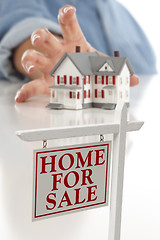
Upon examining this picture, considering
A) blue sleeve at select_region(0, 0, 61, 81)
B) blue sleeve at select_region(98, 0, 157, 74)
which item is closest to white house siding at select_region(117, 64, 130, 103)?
blue sleeve at select_region(0, 0, 61, 81)

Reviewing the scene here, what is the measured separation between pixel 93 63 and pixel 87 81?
0.18ft

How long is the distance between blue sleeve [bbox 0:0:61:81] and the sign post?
50.3 inches

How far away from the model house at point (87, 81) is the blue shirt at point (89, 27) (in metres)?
0.61

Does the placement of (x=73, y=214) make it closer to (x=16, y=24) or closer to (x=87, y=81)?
(x=87, y=81)

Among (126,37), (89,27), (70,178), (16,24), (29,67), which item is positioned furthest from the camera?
(126,37)

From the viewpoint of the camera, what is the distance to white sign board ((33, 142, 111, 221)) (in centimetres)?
34

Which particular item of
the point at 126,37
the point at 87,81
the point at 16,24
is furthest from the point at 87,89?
the point at 126,37

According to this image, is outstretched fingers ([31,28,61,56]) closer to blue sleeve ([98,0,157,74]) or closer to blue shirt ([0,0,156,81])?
blue shirt ([0,0,156,81])

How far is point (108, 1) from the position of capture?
2.11 m

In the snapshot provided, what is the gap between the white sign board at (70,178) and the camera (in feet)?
1.10

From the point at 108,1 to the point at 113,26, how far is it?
5.0 inches

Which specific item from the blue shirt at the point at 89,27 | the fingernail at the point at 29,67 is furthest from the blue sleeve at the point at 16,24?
the fingernail at the point at 29,67

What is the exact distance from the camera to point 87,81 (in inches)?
40.1

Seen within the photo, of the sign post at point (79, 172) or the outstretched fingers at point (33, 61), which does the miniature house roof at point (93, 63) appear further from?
the sign post at point (79, 172)
